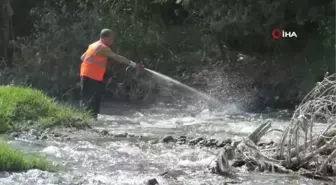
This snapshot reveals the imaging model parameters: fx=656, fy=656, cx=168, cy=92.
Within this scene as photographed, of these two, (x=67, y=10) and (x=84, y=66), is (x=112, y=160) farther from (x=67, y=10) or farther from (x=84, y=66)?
(x=67, y=10)

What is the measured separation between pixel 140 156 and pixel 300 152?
80.0 inches

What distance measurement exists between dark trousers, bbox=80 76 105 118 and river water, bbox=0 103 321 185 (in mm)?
296

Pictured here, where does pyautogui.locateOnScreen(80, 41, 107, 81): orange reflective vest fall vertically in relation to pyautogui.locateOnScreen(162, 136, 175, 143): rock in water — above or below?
above

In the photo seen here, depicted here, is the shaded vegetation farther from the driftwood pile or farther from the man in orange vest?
the driftwood pile

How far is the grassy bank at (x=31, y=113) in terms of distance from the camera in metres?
10.1

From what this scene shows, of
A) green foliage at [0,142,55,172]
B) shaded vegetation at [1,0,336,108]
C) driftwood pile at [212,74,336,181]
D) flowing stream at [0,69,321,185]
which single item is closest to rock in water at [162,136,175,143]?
flowing stream at [0,69,321,185]

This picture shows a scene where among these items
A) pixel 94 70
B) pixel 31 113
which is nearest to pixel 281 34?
pixel 94 70

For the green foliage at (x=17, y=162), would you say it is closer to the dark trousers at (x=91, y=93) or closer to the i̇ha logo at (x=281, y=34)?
the dark trousers at (x=91, y=93)

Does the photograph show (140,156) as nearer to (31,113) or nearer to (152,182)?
(152,182)

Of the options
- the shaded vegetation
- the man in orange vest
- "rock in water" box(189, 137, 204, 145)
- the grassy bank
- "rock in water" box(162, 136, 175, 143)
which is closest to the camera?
"rock in water" box(189, 137, 204, 145)

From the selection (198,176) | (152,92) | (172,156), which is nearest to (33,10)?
(152,92)

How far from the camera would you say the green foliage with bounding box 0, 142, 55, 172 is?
23.4ft

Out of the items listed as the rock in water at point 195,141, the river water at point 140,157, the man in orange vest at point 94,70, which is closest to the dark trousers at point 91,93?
the man in orange vest at point 94,70

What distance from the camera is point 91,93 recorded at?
39.0 ft
